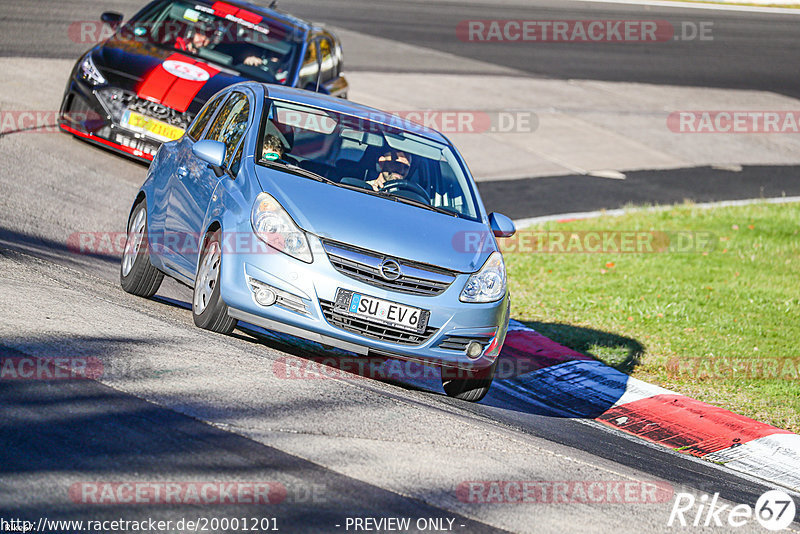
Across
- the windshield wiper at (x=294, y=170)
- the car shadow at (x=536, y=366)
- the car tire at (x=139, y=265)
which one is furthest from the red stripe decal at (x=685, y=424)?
the car tire at (x=139, y=265)

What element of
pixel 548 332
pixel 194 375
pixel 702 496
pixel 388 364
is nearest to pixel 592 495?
pixel 702 496

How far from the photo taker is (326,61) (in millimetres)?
14375

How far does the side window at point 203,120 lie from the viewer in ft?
27.5

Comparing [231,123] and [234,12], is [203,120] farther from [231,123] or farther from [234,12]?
[234,12]

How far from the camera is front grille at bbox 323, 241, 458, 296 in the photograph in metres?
6.39

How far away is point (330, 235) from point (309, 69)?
298 inches

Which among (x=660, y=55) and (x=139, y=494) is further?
(x=660, y=55)

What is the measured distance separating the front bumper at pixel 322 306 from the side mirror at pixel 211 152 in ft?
2.44

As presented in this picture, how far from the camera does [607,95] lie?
2367 centimetres

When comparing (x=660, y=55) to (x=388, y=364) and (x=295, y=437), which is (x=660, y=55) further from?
(x=295, y=437)

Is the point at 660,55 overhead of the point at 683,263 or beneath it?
overhead

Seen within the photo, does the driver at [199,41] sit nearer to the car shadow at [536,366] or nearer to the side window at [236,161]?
the car shadow at [536,366]

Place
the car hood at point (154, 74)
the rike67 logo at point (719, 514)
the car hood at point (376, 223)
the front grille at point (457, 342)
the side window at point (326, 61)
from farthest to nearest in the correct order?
the side window at point (326, 61) → the car hood at point (154, 74) → the front grille at point (457, 342) → the car hood at point (376, 223) → the rike67 logo at point (719, 514)

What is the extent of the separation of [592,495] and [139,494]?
2.23 m
